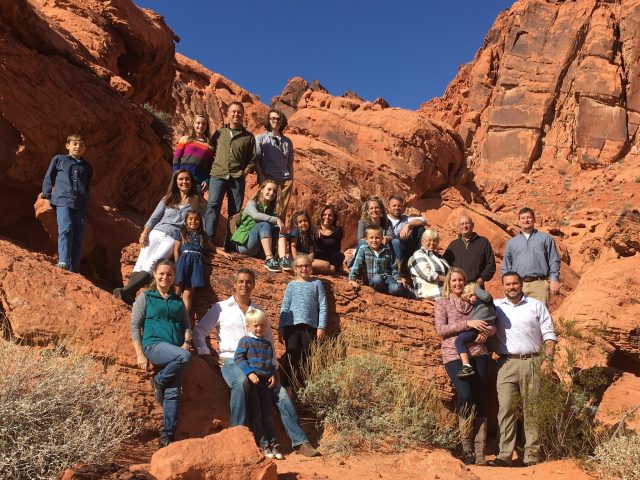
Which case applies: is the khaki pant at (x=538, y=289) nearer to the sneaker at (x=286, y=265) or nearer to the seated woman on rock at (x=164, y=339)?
the sneaker at (x=286, y=265)

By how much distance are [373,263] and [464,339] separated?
1653 millimetres

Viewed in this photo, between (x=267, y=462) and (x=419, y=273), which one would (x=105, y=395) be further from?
(x=419, y=273)

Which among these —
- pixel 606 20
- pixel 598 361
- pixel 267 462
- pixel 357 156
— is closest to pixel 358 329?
pixel 267 462

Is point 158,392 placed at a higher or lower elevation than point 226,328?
lower

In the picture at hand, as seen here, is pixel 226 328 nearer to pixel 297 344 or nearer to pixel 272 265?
pixel 297 344

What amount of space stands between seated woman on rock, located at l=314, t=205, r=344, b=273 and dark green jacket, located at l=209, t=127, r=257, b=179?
127cm

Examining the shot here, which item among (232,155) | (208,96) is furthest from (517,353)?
(208,96)

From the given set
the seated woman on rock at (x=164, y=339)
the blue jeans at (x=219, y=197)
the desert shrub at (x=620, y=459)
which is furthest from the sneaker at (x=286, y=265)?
the desert shrub at (x=620, y=459)

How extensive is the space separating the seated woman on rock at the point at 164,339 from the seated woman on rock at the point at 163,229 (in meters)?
A: 1.04

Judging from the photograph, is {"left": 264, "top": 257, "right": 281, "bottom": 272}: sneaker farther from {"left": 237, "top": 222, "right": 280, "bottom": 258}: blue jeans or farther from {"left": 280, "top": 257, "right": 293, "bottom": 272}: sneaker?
{"left": 237, "top": 222, "right": 280, "bottom": 258}: blue jeans

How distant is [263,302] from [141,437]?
→ 2326mm

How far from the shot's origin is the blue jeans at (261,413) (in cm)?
611

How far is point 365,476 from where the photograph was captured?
5.92 meters

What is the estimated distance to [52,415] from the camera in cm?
497
